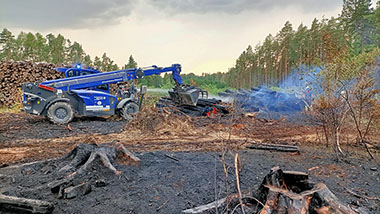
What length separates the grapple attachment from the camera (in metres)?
13.2

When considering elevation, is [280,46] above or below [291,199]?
above

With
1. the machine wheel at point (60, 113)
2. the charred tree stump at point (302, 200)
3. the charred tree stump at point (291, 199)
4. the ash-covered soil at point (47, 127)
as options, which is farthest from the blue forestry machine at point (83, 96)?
the charred tree stump at point (302, 200)

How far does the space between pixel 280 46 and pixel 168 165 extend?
42579 mm

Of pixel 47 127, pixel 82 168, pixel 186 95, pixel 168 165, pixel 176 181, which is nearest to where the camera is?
pixel 176 181

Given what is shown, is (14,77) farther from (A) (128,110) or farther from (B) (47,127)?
(A) (128,110)

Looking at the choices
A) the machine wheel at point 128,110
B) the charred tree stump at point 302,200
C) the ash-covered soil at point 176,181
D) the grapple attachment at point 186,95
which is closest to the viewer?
the charred tree stump at point 302,200

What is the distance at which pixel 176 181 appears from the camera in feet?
13.8

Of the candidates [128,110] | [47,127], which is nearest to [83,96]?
[47,127]

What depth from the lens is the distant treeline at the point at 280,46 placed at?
3056cm

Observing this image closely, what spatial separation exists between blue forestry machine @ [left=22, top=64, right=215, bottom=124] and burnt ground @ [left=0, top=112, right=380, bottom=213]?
693mm

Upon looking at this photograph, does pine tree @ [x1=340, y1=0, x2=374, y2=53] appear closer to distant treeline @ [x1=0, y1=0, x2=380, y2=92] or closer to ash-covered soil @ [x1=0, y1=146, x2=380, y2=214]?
distant treeline @ [x1=0, y1=0, x2=380, y2=92]

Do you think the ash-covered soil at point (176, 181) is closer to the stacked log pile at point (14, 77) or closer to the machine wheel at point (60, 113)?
the machine wheel at point (60, 113)

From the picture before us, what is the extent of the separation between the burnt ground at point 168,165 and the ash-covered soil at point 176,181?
13mm

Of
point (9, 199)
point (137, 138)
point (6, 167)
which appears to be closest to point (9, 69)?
point (137, 138)
